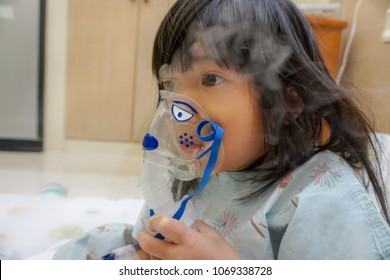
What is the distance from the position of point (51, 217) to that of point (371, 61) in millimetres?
717

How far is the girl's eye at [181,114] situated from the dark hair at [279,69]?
5cm

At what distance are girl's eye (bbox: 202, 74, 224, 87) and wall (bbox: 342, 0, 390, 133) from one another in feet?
0.68

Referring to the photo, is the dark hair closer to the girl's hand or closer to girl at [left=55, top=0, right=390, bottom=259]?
girl at [left=55, top=0, right=390, bottom=259]

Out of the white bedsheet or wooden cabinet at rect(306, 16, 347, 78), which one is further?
the white bedsheet

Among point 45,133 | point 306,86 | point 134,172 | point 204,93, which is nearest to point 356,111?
point 306,86

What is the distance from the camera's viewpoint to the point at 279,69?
0.48 meters

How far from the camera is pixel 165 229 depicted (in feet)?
1.45

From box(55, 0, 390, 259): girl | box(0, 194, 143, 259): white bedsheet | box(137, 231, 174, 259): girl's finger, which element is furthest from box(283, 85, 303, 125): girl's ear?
box(0, 194, 143, 259): white bedsheet

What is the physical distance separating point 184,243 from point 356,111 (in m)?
0.30

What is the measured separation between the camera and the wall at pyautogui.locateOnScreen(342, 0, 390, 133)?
58 centimetres

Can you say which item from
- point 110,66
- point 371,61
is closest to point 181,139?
point 110,66

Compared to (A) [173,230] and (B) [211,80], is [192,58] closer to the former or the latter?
(B) [211,80]

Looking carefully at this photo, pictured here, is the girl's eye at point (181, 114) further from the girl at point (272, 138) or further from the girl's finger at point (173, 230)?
the girl's finger at point (173, 230)
